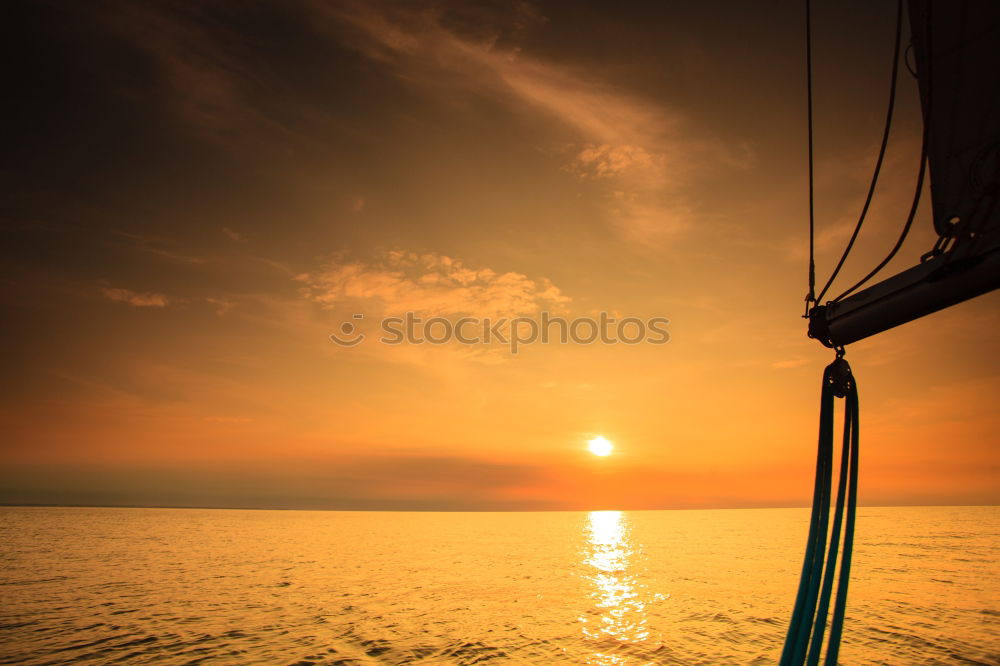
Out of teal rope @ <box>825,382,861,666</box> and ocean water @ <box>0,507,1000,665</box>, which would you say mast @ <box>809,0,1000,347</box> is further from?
ocean water @ <box>0,507,1000,665</box>

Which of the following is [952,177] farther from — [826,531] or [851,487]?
[826,531]

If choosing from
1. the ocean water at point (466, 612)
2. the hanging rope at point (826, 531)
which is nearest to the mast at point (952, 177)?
the hanging rope at point (826, 531)

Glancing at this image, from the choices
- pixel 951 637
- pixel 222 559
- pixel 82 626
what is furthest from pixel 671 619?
pixel 222 559

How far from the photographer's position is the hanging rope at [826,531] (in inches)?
171

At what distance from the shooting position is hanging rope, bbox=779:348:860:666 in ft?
14.2

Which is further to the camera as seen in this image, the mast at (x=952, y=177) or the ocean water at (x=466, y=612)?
the ocean water at (x=466, y=612)

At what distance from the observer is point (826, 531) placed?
4.23m

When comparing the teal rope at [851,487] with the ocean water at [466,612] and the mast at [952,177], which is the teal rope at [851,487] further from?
the ocean water at [466,612]

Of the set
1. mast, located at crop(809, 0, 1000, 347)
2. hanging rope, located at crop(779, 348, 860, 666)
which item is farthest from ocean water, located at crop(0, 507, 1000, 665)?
mast, located at crop(809, 0, 1000, 347)

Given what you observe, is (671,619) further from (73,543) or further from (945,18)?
(73,543)

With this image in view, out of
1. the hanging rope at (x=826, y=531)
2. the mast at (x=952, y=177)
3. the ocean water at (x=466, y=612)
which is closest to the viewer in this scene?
the mast at (x=952, y=177)

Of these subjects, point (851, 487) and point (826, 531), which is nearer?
point (826, 531)

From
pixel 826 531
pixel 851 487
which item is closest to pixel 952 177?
pixel 851 487

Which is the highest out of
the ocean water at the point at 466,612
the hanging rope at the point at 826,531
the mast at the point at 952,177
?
the mast at the point at 952,177
